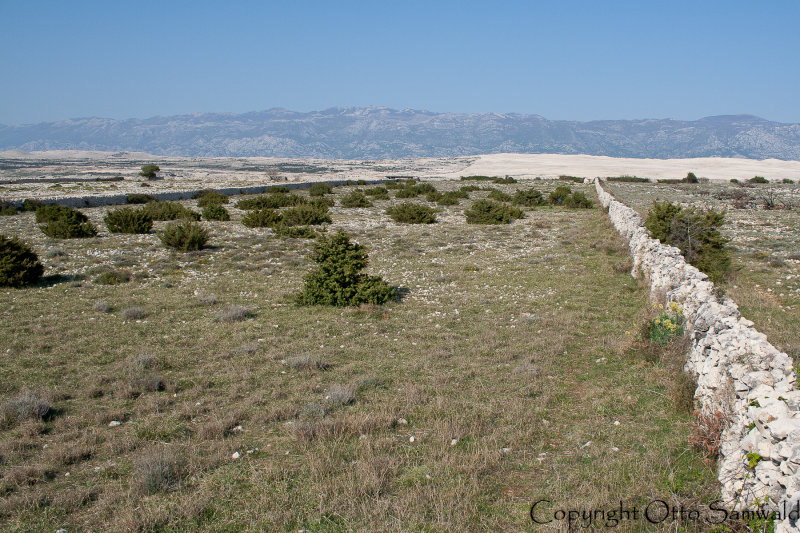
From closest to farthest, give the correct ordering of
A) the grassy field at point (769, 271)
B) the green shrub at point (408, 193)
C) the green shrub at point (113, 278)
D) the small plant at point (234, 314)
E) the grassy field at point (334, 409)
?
the grassy field at point (334, 409) → the grassy field at point (769, 271) → the small plant at point (234, 314) → the green shrub at point (113, 278) → the green shrub at point (408, 193)

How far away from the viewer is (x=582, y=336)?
32.1 ft

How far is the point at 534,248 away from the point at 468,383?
45.8 ft

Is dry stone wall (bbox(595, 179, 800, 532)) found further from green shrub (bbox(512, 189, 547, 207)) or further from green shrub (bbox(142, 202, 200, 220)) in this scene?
green shrub (bbox(512, 189, 547, 207))

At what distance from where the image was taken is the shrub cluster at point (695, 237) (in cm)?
1390

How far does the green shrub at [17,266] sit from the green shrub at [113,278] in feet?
5.12

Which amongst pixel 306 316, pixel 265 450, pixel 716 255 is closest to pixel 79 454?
pixel 265 450

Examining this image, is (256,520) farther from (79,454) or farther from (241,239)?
(241,239)

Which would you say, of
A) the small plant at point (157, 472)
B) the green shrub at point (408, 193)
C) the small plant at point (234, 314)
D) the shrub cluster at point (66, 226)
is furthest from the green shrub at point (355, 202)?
the small plant at point (157, 472)

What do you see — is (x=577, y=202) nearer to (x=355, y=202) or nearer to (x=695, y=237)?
(x=355, y=202)

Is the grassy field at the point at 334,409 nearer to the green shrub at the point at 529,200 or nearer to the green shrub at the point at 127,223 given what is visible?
the green shrub at the point at 127,223

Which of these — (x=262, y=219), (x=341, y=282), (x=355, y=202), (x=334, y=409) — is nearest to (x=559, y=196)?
(x=355, y=202)

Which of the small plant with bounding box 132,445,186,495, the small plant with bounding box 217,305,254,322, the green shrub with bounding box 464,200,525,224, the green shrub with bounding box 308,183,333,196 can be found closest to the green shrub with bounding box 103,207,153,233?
the small plant with bounding box 217,305,254,322

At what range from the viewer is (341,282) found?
1266cm

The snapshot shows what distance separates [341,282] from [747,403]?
9.14 m
